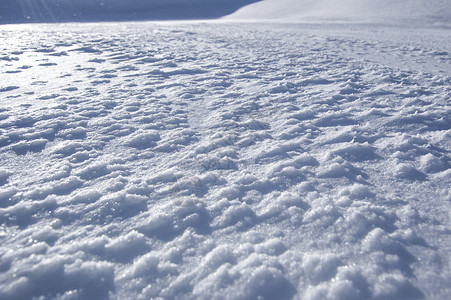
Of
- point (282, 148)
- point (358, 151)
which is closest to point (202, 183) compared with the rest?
point (282, 148)

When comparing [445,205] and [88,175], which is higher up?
[88,175]

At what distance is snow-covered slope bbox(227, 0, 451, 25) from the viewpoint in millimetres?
9852

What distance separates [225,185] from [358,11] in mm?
12062

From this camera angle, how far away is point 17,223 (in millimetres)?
1668

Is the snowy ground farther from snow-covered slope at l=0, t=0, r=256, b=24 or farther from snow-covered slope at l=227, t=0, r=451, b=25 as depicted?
snow-covered slope at l=0, t=0, r=256, b=24

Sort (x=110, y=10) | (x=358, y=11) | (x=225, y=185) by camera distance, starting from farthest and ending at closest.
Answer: (x=110, y=10) → (x=358, y=11) → (x=225, y=185)

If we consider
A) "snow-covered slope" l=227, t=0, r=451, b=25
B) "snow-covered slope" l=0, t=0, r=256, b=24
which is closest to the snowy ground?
"snow-covered slope" l=227, t=0, r=451, b=25

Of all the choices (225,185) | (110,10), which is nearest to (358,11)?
(110,10)

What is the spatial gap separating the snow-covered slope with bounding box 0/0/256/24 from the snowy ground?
33.7ft

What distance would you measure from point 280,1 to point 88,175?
15905mm

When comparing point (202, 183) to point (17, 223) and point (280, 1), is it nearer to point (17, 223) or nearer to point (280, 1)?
point (17, 223)

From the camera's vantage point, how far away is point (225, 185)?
6.58ft

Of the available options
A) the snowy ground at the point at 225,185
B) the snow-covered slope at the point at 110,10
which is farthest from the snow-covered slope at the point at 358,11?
the snowy ground at the point at 225,185

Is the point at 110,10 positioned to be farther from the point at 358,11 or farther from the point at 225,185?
the point at 225,185
